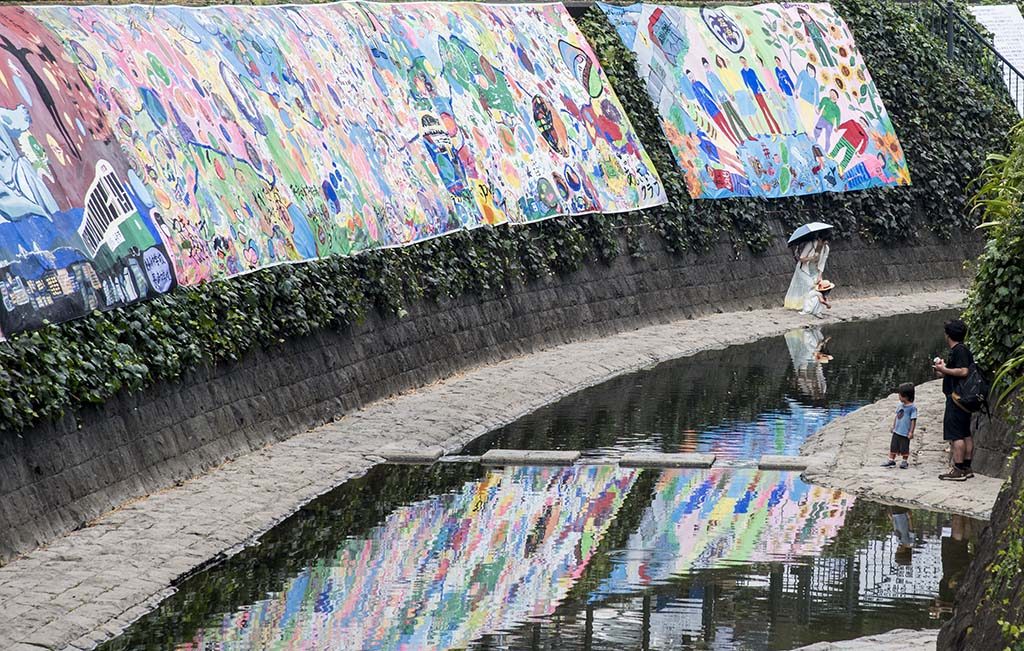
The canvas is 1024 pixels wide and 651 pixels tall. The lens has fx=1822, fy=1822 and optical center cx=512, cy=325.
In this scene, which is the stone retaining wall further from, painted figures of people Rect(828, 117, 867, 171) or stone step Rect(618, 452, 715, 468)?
stone step Rect(618, 452, 715, 468)

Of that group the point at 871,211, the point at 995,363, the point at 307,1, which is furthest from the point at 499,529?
the point at 871,211

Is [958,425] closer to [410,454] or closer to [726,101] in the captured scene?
[410,454]

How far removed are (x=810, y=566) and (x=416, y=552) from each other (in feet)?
9.67

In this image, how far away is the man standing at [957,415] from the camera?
16203 mm

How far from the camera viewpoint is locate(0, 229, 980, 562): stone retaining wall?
1437 cm

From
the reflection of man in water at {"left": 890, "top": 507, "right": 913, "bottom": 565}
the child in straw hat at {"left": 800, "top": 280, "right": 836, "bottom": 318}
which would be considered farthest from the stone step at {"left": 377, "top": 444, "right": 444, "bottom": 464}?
the child in straw hat at {"left": 800, "top": 280, "right": 836, "bottom": 318}

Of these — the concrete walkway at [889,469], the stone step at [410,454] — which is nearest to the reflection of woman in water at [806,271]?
the concrete walkway at [889,469]

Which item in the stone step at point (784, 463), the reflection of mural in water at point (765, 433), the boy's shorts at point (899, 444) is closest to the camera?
the boy's shorts at point (899, 444)

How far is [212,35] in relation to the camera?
2072 centimetres

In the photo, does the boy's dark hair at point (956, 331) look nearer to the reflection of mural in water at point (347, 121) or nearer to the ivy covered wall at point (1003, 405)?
the ivy covered wall at point (1003, 405)

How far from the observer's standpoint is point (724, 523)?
48.0 feet

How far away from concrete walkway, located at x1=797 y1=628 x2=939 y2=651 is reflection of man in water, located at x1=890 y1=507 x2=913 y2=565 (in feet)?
7.13

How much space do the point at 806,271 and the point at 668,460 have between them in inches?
522

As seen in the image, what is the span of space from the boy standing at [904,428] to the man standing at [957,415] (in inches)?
14.0
